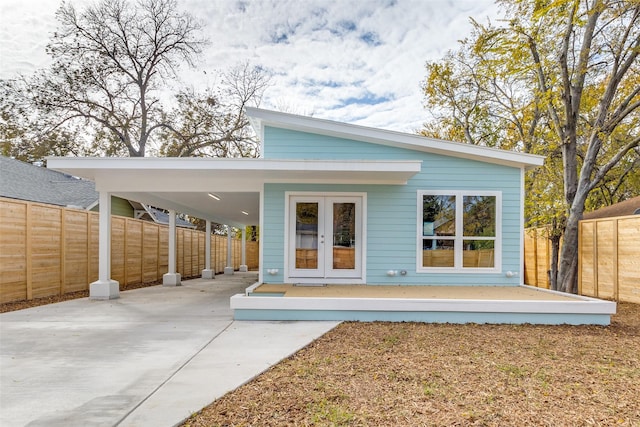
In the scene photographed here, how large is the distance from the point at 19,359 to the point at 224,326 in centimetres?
230

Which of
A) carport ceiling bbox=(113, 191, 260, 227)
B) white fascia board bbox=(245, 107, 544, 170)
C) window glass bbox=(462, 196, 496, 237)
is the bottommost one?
window glass bbox=(462, 196, 496, 237)

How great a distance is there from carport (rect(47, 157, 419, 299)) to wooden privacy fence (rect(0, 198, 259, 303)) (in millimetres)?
842

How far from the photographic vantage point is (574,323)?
5.60 meters

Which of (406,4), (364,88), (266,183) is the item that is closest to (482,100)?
(364,88)

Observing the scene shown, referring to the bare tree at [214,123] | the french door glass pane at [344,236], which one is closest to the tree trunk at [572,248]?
the french door glass pane at [344,236]

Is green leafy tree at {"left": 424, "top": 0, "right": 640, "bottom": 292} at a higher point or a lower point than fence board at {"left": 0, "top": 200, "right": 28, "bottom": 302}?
higher

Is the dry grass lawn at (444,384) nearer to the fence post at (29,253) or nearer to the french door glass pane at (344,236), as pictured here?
the french door glass pane at (344,236)

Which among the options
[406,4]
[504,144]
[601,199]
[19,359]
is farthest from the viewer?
[601,199]

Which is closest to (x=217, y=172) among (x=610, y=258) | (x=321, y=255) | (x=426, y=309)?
(x=321, y=255)

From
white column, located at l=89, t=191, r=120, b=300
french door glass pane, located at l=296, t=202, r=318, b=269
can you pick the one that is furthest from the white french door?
white column, located at l=89, t=191, r=120, b=300

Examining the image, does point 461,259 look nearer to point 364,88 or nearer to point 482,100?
point 482,100

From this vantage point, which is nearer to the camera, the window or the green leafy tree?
the window

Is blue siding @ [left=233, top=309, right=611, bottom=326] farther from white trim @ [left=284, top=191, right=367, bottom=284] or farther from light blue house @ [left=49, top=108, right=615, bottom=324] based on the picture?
white trim @ [left=284, top=191, right=367, bottom=284]

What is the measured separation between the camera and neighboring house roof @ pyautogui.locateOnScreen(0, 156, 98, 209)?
1100 centimetres
